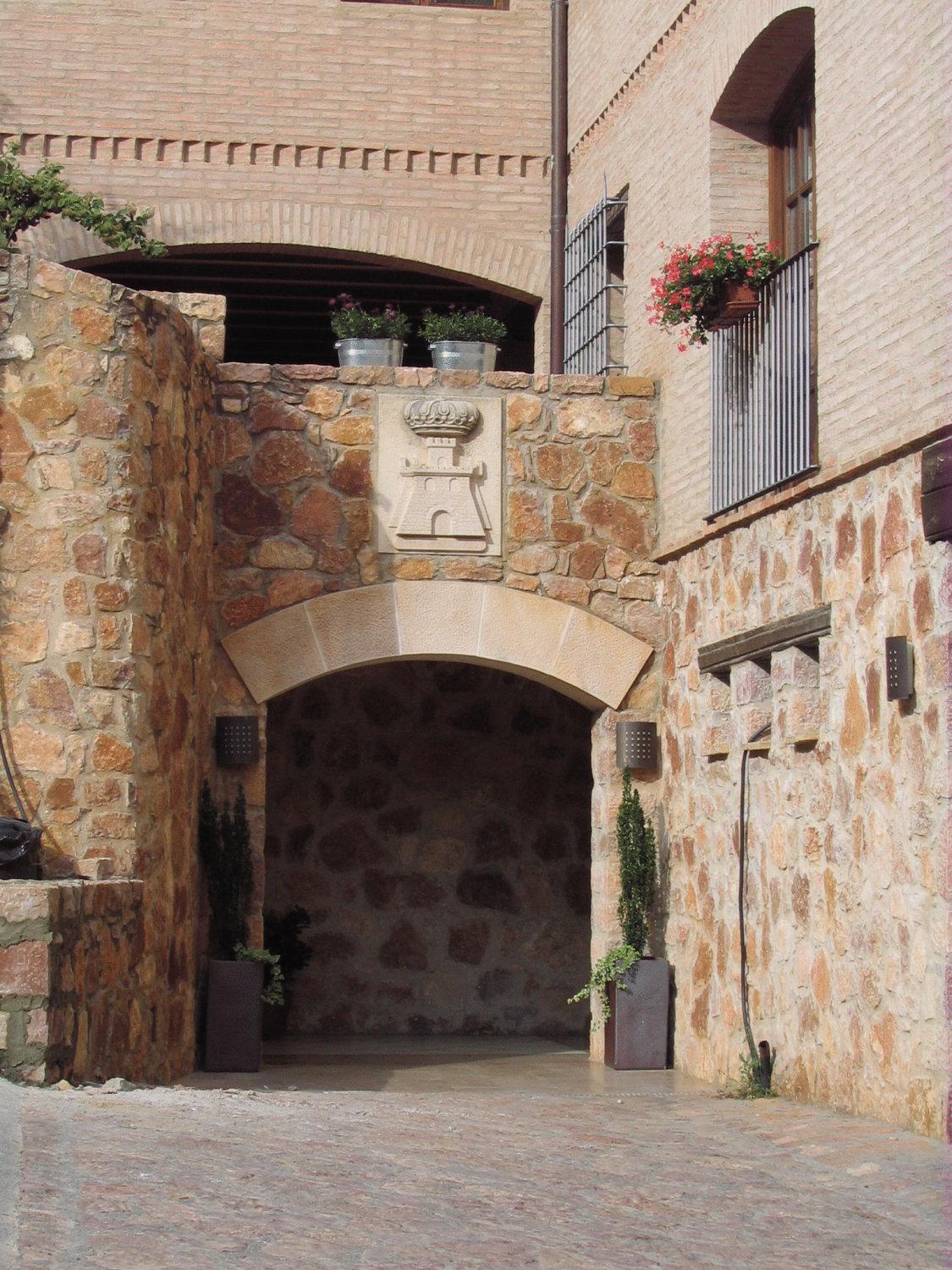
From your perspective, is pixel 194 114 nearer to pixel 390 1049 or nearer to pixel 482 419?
pixel 482 419

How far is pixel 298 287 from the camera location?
570 inches

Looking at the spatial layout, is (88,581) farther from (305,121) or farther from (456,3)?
(456,3)

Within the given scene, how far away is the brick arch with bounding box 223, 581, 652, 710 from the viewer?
10.4m

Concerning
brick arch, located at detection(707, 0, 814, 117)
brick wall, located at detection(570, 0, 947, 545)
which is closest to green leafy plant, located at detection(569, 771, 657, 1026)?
brick wall, located at detection(570, 0, 947, 545)

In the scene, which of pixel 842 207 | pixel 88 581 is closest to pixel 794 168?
pixel 842 207

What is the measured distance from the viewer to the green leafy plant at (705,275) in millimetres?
8977

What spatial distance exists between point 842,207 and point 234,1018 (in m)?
4.98

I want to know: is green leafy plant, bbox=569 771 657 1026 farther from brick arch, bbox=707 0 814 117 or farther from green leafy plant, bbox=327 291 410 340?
brick arch, bbox=707 0 814 117

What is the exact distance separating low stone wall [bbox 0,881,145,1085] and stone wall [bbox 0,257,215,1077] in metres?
0.31

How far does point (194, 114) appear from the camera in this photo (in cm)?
1246

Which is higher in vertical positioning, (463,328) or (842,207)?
(463,328)

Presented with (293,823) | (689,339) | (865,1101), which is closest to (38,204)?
(689,339)

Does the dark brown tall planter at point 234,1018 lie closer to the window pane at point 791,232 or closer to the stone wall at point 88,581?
the stone wall at point 88,581

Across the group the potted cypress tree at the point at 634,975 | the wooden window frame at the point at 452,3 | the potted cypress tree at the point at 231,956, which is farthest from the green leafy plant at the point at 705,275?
the wooden window frame at the point at 452,3
